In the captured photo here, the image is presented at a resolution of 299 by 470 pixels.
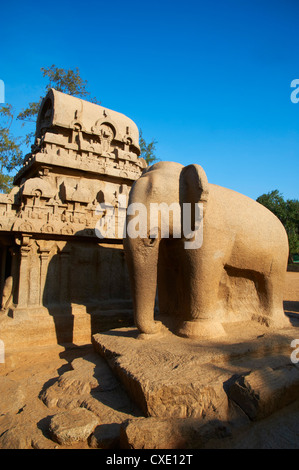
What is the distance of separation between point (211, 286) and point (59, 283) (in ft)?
11.5

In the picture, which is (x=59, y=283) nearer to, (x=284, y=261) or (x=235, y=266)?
(x=235, y=266)

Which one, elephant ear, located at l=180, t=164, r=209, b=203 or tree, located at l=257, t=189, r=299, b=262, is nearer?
elephant ear, located at l=180, t=164, r=209, b=203

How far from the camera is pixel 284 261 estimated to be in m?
4.18

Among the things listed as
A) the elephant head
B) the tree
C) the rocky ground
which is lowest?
the rocky ground

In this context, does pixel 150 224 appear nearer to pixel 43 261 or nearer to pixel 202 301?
pixel 202 301

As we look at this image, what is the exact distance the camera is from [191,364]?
107 inches

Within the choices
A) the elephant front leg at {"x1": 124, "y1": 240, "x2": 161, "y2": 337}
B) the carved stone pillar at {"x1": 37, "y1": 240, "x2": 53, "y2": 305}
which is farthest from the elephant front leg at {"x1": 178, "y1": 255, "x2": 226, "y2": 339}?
the carved stone pillar at {"x1": 37, "y1": 240, "x2": 53, "y2": 305}

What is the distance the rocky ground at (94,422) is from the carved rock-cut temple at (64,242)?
7.09ft

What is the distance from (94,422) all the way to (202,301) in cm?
168

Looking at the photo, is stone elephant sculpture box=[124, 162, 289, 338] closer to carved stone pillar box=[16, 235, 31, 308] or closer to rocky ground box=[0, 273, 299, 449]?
rocky ground box=[0, 273, 299, 449]

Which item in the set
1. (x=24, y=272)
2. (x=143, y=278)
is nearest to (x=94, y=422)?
(x=143, y=278)

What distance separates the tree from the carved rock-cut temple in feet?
93.9

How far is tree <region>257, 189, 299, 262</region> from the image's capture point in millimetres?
32213

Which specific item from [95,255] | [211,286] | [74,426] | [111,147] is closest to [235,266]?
[211,286]
